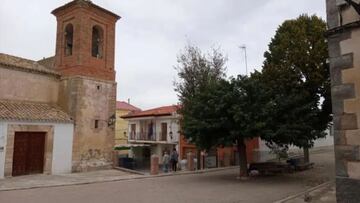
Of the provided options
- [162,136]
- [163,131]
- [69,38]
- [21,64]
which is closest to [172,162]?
[69,38]

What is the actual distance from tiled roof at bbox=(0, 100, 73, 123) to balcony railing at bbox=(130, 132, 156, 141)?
51.3 ft

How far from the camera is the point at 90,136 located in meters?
20.5

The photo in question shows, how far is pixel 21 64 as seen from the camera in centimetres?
1964

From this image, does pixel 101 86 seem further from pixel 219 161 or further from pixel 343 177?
pixel 343 177

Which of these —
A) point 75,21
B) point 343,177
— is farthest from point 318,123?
point 75,21

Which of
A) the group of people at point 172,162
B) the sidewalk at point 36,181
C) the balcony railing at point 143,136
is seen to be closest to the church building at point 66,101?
the sidewalk at point 36,181

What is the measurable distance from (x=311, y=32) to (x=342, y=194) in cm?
1326

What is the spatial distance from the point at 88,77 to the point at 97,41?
2.94 meters

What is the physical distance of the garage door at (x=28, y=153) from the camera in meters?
17.2

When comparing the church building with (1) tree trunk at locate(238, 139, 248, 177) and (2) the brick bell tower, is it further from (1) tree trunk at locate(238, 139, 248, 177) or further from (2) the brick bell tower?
(1) tree trunk at locate(238, 139, 248, 177)

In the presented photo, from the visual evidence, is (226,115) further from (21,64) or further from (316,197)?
(21,64)

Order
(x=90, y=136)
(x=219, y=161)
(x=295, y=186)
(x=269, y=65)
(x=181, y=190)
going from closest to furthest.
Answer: (x=181, y=190) < (x=295, y=186) < (x=269, y=65) < (x=90, y=136) < (x=219, y=161)

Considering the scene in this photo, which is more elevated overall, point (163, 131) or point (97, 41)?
point (97, 41)

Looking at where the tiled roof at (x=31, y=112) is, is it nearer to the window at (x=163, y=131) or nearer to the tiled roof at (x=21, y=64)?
the tiled roof at (x=21, y=64)
